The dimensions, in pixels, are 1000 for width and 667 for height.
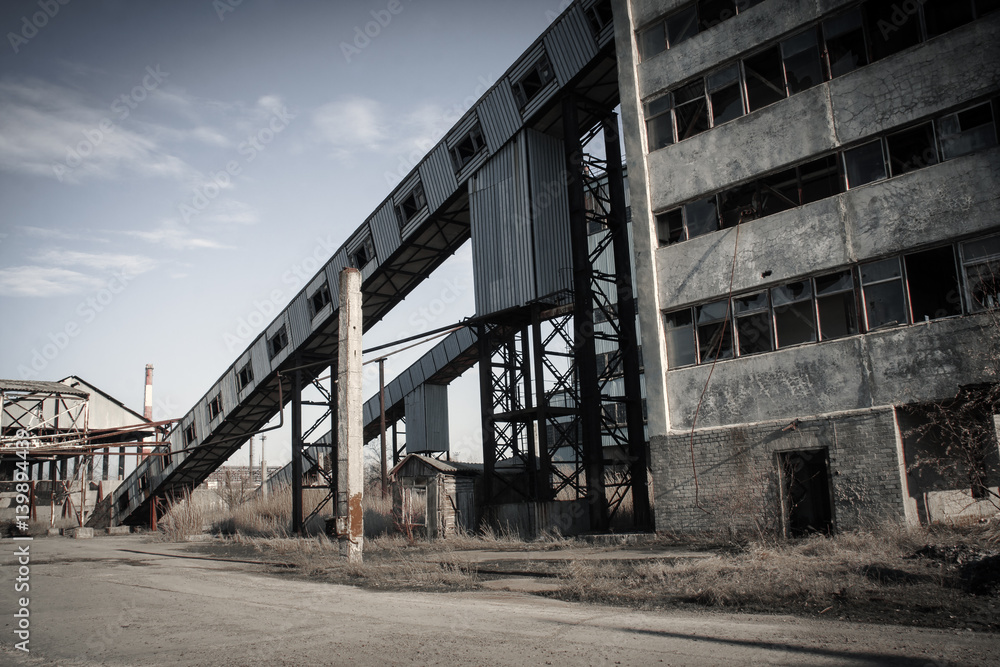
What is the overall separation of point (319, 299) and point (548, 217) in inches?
330

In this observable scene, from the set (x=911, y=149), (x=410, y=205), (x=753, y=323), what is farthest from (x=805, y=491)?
(x=410, y=205)

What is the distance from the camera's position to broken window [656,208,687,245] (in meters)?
15.4

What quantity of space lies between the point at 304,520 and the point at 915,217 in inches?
845

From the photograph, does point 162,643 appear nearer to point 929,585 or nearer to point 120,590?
point 120,590

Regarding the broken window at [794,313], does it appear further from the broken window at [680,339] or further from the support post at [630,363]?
the support post at [630,363]

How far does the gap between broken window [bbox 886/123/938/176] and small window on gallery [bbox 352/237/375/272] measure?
14.3m

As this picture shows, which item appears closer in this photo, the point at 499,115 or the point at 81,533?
the point at 499,115

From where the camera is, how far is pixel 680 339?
15031 millimetres

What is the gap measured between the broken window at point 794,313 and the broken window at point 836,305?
0.53 ft

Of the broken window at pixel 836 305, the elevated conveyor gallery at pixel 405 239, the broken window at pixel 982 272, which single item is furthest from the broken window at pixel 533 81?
the broken window at pixel 982 272

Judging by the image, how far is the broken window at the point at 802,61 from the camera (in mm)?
13703

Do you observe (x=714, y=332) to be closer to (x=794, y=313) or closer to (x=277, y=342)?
(x=794, y=313)

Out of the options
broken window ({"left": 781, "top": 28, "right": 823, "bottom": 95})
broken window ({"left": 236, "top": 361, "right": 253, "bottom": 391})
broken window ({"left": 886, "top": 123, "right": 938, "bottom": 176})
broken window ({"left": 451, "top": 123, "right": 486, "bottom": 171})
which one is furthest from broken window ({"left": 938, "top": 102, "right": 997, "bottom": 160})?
broken window ({"left": 236, "top": 361, "right": 253, "bottom": 391})

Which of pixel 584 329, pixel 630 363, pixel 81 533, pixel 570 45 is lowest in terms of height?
pixel 81 533
